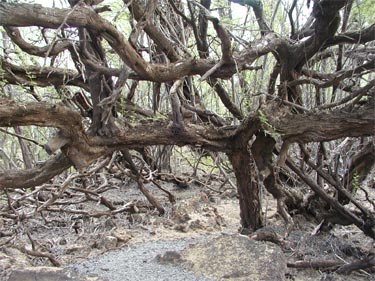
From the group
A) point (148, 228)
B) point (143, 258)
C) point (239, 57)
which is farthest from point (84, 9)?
point (148, 228)

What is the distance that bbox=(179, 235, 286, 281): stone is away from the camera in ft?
9.31

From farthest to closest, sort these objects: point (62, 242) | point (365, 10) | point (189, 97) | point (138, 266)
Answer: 1. point (189, 97)
2. point (62, 242)
3. point (365, 10)
4. point (138, 266)

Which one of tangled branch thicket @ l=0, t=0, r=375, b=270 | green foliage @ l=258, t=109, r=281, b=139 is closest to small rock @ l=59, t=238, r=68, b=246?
tangled branch thicket @ l=0, t=0, r=375, b=270

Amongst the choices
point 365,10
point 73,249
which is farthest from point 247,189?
point 365,10

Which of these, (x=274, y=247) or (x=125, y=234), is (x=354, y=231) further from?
(x=125, y=234)

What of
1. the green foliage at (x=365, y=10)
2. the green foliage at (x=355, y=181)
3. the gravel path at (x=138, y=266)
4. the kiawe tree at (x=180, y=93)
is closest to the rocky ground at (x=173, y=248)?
the gravel path at (x=138, y=266)

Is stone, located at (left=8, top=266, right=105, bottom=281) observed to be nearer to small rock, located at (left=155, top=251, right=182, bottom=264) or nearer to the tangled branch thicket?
the tangled branch thicket

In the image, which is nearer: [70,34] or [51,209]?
[70,34]

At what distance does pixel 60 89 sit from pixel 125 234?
1543mm

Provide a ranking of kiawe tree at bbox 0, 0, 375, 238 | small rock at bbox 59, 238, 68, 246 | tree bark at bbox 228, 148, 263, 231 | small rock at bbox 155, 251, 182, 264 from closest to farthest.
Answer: kiawe tree at bbox 0, 0, 375, 238 < small rock at bbox 155, 251, 182, 264 < tree bark at bbox 228, 148, 263, 231 < small rock at bbox 59, 238, 68, 246

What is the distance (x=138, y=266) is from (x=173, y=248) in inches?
17.7

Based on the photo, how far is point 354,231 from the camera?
442 cm

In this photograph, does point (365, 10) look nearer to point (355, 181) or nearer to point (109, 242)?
point (355, 181)

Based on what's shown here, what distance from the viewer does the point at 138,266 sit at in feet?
10.3
